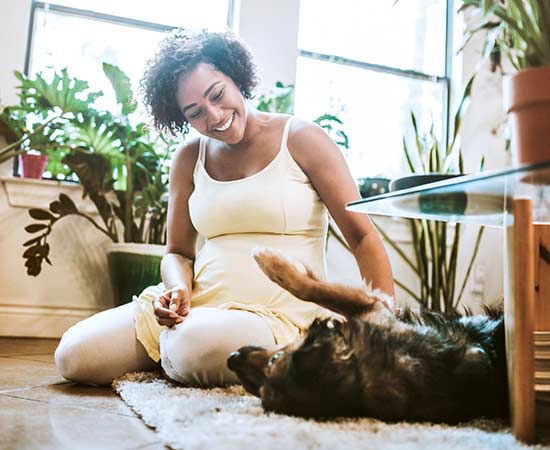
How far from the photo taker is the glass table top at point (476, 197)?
81 centimetres

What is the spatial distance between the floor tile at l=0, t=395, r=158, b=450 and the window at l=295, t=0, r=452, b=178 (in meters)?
2.22

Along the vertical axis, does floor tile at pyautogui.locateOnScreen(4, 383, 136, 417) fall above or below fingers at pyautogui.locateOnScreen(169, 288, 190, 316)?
below

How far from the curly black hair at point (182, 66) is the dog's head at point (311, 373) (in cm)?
81

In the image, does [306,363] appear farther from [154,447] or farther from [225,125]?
[225,125]

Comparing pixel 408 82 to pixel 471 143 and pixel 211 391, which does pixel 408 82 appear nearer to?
pixel 471 143

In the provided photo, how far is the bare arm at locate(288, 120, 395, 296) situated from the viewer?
1.45 metres

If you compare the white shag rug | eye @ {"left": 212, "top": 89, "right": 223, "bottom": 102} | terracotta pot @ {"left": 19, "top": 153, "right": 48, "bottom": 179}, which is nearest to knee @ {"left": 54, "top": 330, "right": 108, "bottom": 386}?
the white shag rug

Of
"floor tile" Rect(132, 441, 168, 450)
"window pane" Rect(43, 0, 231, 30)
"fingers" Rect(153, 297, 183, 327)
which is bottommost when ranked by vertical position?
"floor tile" Rect(132, 441, 168, 450)

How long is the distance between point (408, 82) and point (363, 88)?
10.9 inches

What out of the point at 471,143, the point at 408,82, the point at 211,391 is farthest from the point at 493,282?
the point at 211,391

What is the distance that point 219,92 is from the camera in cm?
152

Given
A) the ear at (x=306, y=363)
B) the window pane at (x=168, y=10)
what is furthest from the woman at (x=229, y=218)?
the window pane at (x=168, y=10)

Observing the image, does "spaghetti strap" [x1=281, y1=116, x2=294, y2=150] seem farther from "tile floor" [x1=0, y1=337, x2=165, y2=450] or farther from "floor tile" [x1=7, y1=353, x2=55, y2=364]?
"floor tile" [x1=7, y1=353, x2=55, y2=364]

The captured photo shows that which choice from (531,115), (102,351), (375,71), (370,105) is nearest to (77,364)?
(102,351)
